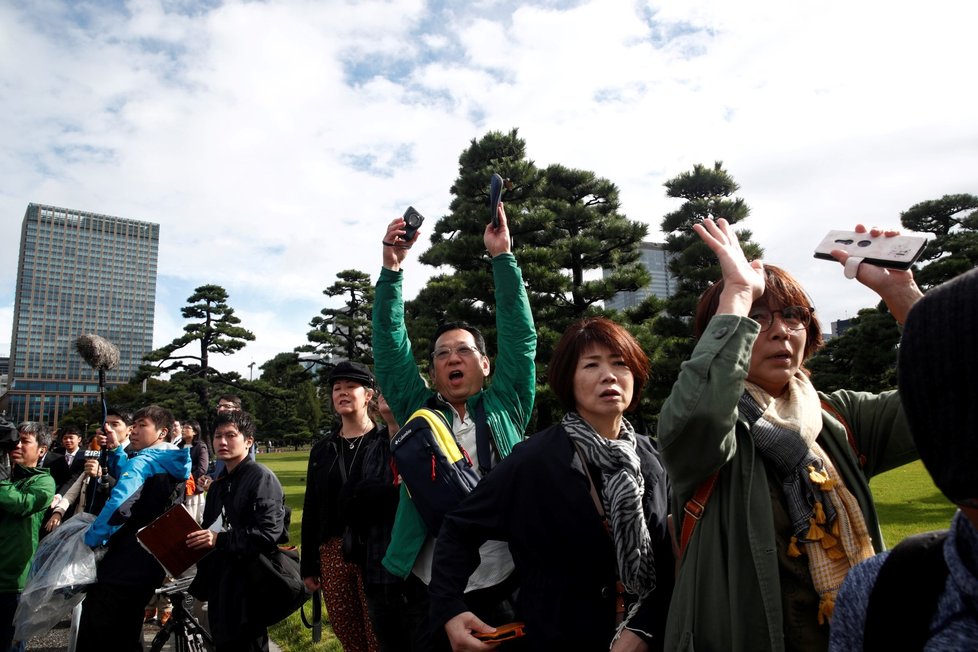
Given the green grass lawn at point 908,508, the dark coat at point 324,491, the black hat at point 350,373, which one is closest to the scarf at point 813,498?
the dark coat at point 324,491

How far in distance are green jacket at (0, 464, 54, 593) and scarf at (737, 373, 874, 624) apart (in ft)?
16.1

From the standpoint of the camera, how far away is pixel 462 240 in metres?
14.2

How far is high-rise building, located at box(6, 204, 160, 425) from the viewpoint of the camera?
4633 inches

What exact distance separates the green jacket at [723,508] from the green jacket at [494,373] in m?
1.13

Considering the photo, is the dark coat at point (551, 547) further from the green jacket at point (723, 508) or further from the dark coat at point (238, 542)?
the dark coat at point (238, 542)

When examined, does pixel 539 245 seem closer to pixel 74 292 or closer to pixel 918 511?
pixel 918 511

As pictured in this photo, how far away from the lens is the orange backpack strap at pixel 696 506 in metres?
1.46

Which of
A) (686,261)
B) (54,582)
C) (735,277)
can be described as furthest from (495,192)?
(686,261)

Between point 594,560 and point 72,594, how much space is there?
13.3 ft

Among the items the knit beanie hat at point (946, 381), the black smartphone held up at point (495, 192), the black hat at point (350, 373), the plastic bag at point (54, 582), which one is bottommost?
the plastic bag at point (54, 582)

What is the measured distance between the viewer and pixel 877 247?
1.55m

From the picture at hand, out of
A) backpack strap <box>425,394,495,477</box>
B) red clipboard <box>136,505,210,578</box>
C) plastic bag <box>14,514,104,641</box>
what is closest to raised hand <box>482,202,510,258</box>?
backpack strap <box>425,394,495,477</box>

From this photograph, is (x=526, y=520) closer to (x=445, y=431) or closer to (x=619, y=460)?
(x=619, y=460)

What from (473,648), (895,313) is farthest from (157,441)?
(895,313)
